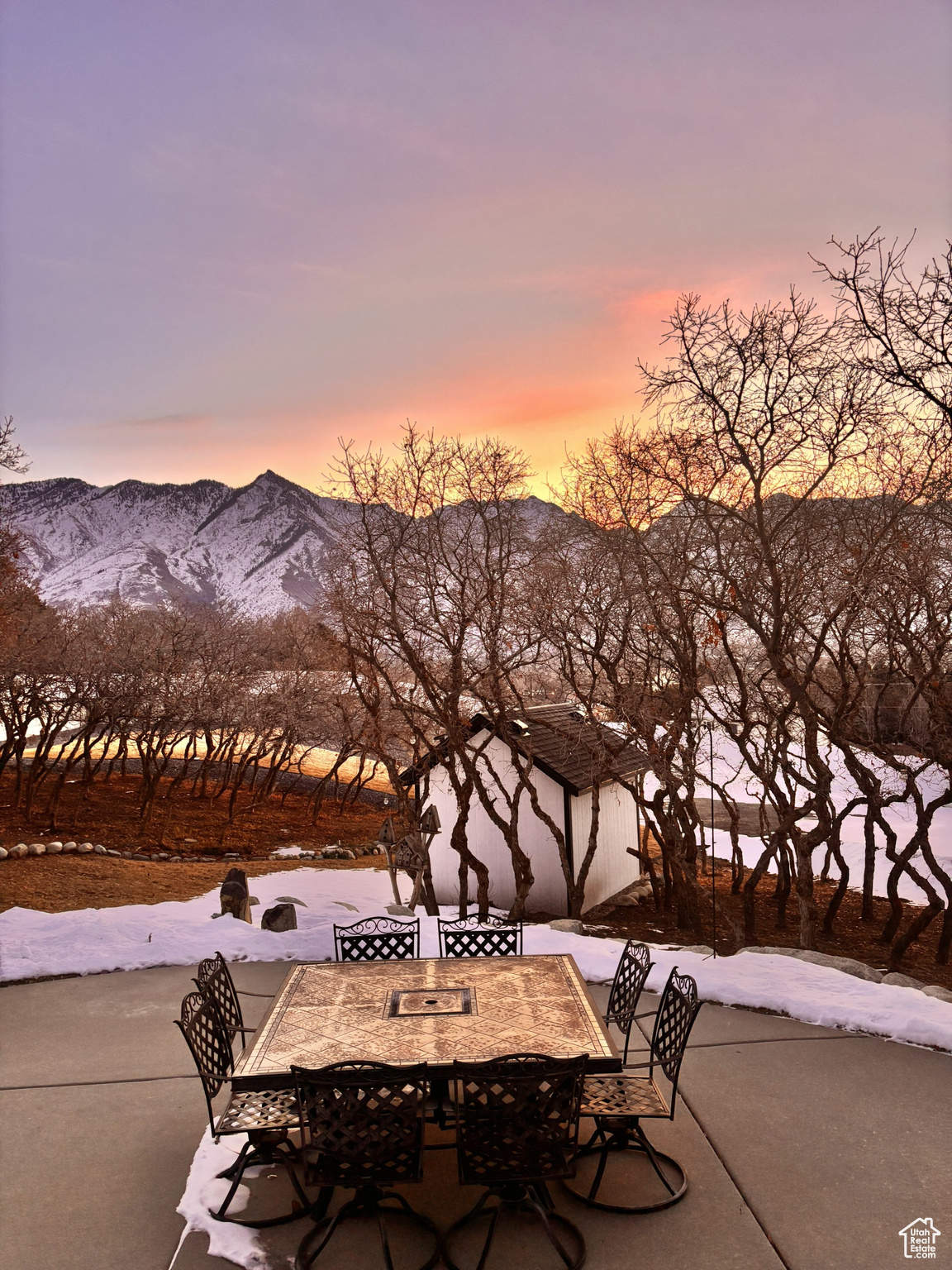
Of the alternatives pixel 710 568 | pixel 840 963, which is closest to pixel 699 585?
pixel 710 568

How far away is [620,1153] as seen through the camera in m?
5.29

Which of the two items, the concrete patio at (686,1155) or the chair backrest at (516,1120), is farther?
the concrete patio at (686,1155)

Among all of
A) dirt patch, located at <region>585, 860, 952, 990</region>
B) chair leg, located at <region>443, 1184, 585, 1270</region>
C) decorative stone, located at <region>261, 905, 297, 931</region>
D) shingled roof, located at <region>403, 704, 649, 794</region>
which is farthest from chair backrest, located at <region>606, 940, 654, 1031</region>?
shingled roof, located at <region>403, 704, 649, 794</region>

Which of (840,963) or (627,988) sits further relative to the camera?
(840,963)

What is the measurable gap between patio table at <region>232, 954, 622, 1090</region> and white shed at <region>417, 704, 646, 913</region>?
10.3 meters

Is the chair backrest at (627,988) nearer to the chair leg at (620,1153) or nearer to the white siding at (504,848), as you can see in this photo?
the chair leg at (620,1153)

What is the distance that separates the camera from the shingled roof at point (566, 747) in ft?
52.6

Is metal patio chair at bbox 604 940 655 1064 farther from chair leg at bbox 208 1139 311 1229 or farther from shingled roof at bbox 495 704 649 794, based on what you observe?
shingled roof at bbox 495 704 649 794

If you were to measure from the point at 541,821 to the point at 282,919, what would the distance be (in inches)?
345

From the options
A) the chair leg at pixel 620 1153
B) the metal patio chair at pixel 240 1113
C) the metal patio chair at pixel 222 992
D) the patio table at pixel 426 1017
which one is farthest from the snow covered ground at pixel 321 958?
the chair leg at pixel 620 1153

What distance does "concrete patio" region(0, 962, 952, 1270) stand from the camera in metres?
4.37

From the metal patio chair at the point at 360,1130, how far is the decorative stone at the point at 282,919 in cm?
629

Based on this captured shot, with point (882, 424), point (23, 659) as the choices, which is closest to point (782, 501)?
point (882, 424)

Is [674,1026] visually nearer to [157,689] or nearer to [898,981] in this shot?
[898,981]
